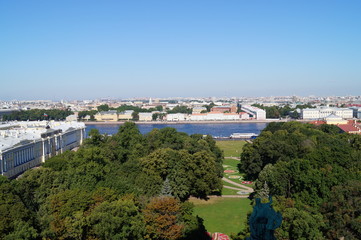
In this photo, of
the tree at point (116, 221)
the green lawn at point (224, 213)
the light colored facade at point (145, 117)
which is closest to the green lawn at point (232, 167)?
the green lawn at point (224, 213)

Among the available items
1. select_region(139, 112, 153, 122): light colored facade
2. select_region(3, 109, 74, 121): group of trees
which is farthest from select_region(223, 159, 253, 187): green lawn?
select_region(3, 109, 74, 121): group of trees

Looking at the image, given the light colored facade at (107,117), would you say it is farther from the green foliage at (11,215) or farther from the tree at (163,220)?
the tree at (163,220)

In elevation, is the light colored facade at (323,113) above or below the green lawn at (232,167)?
above

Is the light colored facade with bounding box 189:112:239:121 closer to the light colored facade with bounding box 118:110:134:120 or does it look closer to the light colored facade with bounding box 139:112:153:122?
the light colored facade with bounding box 139:112:153:122

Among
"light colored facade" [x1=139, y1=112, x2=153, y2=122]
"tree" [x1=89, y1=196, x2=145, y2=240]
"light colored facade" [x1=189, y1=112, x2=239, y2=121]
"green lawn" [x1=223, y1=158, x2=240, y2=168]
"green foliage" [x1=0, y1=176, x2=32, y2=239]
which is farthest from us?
"light colored facade" [x1=139, y1=112, x2=153, y2=122]

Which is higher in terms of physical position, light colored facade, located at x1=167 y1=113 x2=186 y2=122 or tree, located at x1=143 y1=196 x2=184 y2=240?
tree, located at x1=143 y1=196 x2=184 y2=240

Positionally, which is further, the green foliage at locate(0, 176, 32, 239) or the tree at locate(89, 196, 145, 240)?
the tree at locate(89, 196, 145, 240)

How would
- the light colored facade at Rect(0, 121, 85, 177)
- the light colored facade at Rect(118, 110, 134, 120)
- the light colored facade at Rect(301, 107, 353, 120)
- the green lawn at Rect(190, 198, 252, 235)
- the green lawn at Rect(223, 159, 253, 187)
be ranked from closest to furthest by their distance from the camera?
1. the green lawn at Rect(190, 198, 252, 235)
2. the green lawn at Rect(223, 159, 253, 187)
3. the light colored facade at Rect(0, 121, 85, 177)
4. the light colored facade at Rect(301, 107, 353, 120)
5. the light colored facade at Rect(118, 110, 134, 120)
